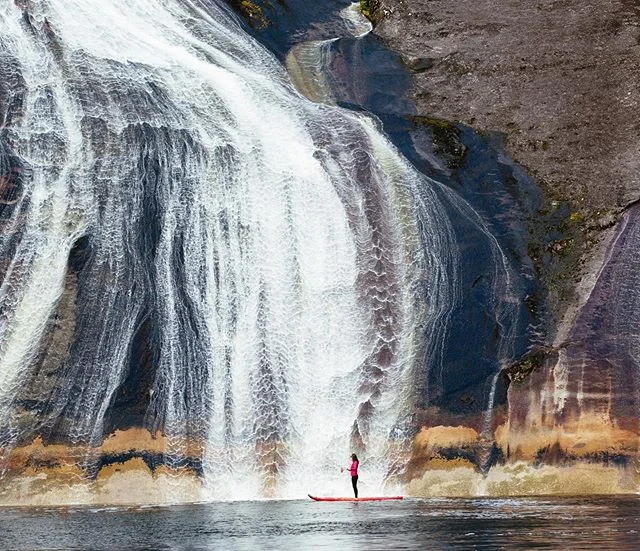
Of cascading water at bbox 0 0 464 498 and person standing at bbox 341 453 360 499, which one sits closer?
person standing at bbox 341 453 360 499

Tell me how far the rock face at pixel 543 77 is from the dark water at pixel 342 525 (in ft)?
37.0

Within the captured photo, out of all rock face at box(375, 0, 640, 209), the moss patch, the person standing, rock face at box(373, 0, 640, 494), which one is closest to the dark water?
the person standing

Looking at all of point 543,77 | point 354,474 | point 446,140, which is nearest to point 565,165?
point 446,140

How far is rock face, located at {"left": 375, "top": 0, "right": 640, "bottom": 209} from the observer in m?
34.1

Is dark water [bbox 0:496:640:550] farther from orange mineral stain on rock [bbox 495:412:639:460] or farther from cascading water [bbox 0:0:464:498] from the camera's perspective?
cascading water [bbox 0:0:464:498]

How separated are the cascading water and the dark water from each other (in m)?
2.57

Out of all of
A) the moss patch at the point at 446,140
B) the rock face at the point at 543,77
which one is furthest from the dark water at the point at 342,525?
the moss patch at the point at 446,140

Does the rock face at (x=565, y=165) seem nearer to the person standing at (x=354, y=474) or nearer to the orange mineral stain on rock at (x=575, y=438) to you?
the orange mineral stain on rock at (x=575, y=438)

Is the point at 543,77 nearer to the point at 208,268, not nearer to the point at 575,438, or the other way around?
the point at 208,268

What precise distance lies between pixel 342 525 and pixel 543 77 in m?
21.5

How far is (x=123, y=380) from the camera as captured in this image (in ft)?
91.2

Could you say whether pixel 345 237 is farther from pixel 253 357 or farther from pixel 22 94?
pixel 22 94

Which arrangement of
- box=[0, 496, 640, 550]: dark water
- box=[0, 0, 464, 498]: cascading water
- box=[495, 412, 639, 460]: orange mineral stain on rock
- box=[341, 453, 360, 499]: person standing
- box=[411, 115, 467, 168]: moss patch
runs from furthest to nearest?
box=[411, 115, 467, 168]: moss patch < box=[0, 0, 464, 498]: cascading water < box=[495, 412, 639, 460]: orange mineral stain on rock < box=[341, 453, 360, 499]: person standing < box=[0, 496, 640, 550]: dark water

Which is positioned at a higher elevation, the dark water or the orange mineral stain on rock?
the orange mineral stain on rock
